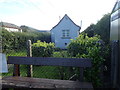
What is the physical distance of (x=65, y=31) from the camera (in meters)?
14.0

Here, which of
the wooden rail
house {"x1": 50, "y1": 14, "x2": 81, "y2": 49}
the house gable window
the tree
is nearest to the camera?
the wooden rail

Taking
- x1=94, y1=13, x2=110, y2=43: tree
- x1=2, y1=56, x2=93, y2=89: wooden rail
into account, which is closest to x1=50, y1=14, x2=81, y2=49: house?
x1=94, y1=13, x2=110, y2=43: tree

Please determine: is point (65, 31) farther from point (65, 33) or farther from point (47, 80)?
point (47, 80)

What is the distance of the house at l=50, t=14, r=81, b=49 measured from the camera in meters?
13.8

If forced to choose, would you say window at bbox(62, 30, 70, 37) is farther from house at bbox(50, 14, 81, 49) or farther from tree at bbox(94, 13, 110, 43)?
tree at bbox(94, 13, 110, 43)

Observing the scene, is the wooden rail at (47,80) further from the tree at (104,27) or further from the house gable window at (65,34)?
the house gable window at (65,34)

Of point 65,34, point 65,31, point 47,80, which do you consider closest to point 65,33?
point 65,34

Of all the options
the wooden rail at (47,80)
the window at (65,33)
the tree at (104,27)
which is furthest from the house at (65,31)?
the wooden rail at (47,80)

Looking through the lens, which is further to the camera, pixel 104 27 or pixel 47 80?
pixel 104 27

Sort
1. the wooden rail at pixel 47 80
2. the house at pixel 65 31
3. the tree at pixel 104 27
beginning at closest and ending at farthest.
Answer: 1. the wooden rail at pixel 47 80
2. the tree at pixel 104 27
3. the house at pixel 65 31

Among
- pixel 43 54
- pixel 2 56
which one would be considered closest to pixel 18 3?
pixel 2 56

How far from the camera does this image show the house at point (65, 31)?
542 inches

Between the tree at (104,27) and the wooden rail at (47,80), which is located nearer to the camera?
the wooden rail at (47,80)

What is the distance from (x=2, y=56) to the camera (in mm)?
2830
